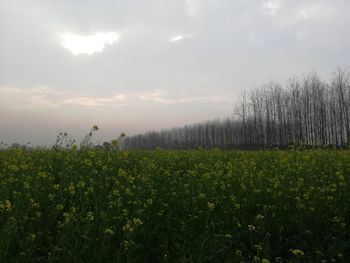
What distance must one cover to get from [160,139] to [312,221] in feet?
438

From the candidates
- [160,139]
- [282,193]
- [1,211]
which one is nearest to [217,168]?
[282,193]

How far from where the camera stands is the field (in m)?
4.72

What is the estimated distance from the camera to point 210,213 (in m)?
6.01

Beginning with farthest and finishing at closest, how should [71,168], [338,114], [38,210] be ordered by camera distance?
[338,114], [71,168], [38,210]

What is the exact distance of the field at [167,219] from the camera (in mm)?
4723

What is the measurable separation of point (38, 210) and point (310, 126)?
56.9 meters

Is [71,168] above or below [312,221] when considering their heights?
above

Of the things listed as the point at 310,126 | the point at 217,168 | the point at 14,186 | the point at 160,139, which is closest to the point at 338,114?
the point at 310,126

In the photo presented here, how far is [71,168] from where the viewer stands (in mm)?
7672

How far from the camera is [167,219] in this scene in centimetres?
578

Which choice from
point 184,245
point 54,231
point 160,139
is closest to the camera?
point 184,245

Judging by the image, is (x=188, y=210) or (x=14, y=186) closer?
(x=188, y=210)

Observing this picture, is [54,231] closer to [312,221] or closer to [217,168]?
[312,221]

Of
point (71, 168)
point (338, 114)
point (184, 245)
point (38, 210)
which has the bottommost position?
point (184, 245)
